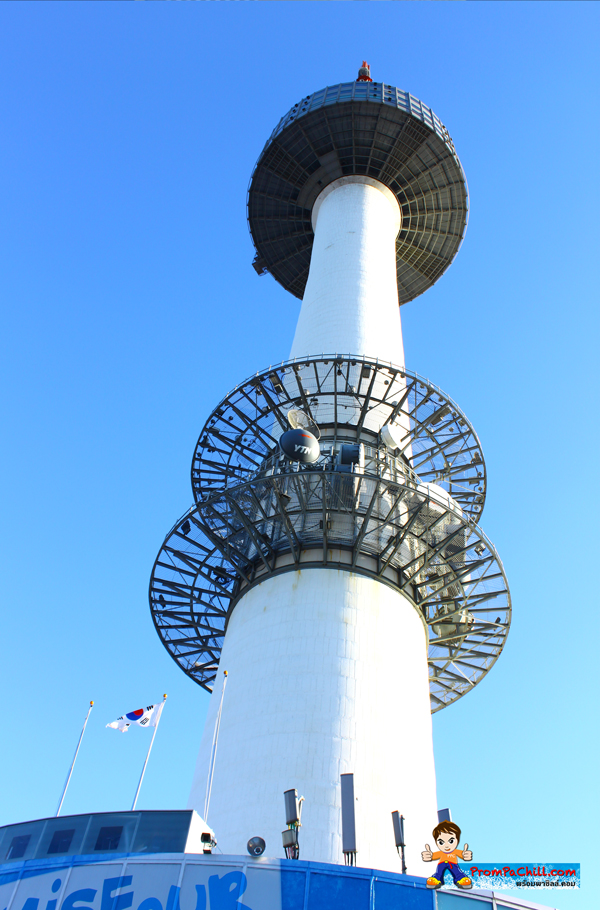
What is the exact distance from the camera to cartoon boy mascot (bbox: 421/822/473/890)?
1997 centimetres

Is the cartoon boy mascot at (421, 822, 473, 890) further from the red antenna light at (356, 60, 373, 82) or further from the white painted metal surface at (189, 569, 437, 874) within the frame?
the red antenna light at (356, 60, 373, 82)

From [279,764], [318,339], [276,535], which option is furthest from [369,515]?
[318,339]

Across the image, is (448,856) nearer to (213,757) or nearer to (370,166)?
(213,757)

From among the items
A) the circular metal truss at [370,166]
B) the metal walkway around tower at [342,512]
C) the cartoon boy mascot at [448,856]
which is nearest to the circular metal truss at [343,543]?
the metal walkway around tower at [342,512]

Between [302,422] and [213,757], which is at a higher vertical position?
[302,422]

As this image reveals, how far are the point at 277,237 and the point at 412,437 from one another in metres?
29.3

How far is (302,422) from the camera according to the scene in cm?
3638

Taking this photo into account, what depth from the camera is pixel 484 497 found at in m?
40.3

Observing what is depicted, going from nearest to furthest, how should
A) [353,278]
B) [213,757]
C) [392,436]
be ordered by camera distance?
[213,757], [392,436], [353,278]

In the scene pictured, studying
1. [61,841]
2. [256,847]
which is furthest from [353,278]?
[61,841]

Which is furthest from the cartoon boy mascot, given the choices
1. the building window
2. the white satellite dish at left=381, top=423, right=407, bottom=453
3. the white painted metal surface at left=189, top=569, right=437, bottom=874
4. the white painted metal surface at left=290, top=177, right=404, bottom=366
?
the white painted metal surface at left=290, top=177, right=404, bottom=366

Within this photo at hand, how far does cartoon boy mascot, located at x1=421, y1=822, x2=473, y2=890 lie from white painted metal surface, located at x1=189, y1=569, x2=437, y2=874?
4436 mm

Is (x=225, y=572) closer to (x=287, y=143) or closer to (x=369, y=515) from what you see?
(x=369, y=515)

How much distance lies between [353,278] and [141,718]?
2922 cm
